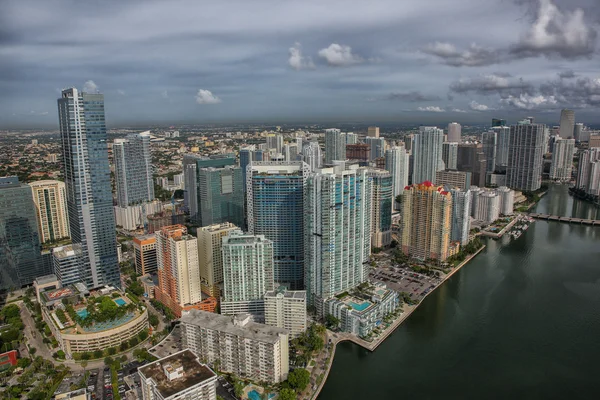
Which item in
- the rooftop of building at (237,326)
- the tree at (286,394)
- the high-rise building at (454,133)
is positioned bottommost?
the tree at (286,394)

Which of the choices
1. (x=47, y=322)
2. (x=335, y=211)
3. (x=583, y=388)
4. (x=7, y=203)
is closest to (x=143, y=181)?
(x=7, y=203)

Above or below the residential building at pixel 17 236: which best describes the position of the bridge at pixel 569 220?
below

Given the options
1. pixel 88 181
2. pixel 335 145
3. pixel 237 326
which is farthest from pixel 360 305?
pixel 335 145

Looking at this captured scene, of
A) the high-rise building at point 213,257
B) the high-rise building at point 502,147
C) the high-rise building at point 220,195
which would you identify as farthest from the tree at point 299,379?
the high-rise building at point 502,147

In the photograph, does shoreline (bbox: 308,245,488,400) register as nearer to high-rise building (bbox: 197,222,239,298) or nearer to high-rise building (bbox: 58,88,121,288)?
high-rise building (bbox: 197,222,239,298)

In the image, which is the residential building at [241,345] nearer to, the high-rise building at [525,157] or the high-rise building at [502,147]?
the high-rise building at [525,157]

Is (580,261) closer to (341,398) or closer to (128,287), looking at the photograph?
(341,398)
